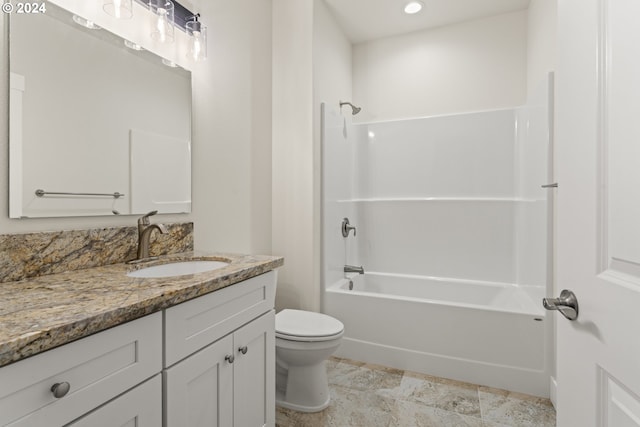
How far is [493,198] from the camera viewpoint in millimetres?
2824

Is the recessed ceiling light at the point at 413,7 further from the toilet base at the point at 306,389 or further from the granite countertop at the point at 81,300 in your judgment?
the toilet base at the point at 306,389

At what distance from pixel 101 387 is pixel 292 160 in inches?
74.6

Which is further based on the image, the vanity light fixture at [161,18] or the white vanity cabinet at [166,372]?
the vanity light fixture at [161,18]

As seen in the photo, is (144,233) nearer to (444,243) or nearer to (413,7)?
(444,243)

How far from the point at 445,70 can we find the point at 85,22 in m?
2.78

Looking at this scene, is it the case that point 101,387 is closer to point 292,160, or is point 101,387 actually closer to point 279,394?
point 279,394

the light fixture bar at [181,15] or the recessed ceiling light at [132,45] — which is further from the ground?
the light fixture bar at [181,15]

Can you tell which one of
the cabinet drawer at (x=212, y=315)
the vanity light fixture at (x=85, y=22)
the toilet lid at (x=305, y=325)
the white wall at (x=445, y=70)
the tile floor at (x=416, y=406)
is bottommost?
the tile floor at (x=416, y=406)

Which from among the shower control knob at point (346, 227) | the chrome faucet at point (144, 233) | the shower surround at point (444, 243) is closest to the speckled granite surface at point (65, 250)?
the chrome faucet at point (144, 233)

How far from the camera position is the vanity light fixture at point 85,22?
1.24 metres

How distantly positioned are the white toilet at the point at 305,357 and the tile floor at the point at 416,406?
0.21 ft

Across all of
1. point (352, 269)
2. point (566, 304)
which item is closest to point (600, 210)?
point (566, 304)

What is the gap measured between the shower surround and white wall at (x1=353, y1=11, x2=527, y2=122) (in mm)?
165

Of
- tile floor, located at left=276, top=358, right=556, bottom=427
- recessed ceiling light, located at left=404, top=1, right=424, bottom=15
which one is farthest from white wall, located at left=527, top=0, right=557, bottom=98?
tile floor, located at left=276, top=358, right=556, bottom=427
